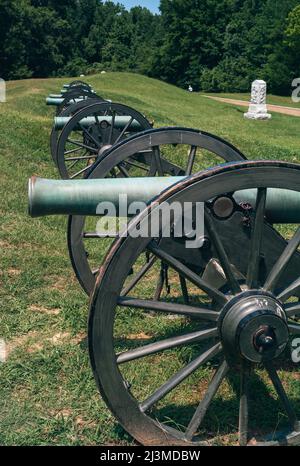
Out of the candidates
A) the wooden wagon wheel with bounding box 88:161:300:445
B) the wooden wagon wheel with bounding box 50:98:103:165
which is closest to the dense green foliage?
the wooden wagon wheel with bounding box 50:98:103:165

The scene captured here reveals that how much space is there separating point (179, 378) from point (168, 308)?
29 centimetres

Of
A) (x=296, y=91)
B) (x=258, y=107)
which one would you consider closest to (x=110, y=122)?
(x=258, y=107)

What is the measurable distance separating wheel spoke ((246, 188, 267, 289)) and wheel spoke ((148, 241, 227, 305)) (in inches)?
5.5

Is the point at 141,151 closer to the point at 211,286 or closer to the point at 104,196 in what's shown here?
the point at 104,196

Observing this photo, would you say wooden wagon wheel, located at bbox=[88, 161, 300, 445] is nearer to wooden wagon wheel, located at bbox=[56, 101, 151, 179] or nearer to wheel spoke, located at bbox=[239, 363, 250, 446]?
wheel spoke, located at bbox=[239, 363, 250, 446]

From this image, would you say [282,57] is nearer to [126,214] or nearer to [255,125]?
[255,125]

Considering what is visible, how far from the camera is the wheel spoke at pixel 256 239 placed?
2.29m

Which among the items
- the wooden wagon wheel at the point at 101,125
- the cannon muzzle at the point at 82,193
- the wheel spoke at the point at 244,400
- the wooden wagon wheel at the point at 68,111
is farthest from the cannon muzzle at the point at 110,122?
the wheel spoke at the point at 244,400

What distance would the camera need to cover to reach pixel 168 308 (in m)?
2.36

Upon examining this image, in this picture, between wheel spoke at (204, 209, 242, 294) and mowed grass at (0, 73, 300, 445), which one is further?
mowed grass at (0, 73, 300, 445)

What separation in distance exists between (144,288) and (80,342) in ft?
3.53

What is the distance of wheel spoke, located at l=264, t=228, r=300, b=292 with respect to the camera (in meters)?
2.37

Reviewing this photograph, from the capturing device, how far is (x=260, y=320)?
7.49ft

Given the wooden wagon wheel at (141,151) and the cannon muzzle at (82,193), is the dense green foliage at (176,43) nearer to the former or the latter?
the wooden wagon wheel at (141,151)
